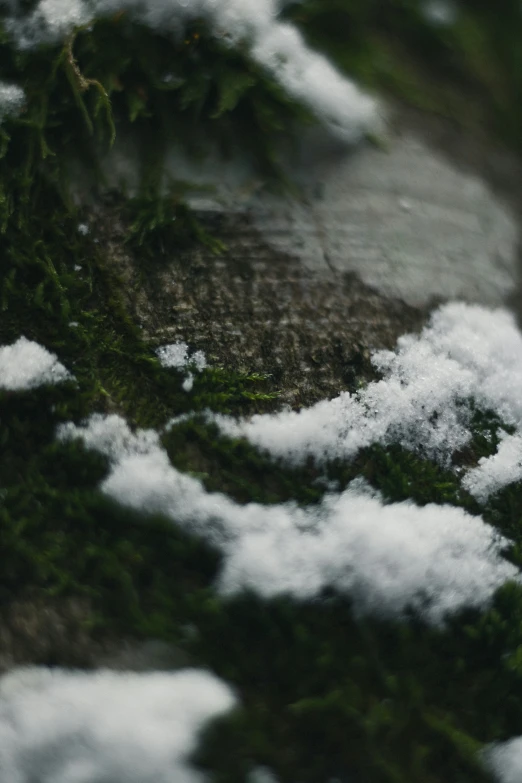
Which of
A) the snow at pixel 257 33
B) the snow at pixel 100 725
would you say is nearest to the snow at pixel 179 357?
the snow at pixel 100 725

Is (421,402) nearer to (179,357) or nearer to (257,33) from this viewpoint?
(179,357)

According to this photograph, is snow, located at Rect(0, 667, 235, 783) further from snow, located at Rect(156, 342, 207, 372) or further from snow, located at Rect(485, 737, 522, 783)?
snow, located at Rect(156, 342, 207, 372)

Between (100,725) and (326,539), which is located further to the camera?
(326,539)

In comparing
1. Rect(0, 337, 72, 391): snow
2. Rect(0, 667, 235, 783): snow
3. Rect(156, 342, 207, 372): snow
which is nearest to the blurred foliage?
Rect(156, 342, 207, 372): snow

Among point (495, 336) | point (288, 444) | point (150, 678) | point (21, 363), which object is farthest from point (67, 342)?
point (495, 336)

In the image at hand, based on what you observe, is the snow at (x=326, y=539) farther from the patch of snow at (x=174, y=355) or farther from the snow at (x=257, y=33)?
the snow at (x=257, y=33)

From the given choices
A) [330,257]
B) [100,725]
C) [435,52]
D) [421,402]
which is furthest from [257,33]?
[100,725]

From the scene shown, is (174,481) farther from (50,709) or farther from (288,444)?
(50,709)
